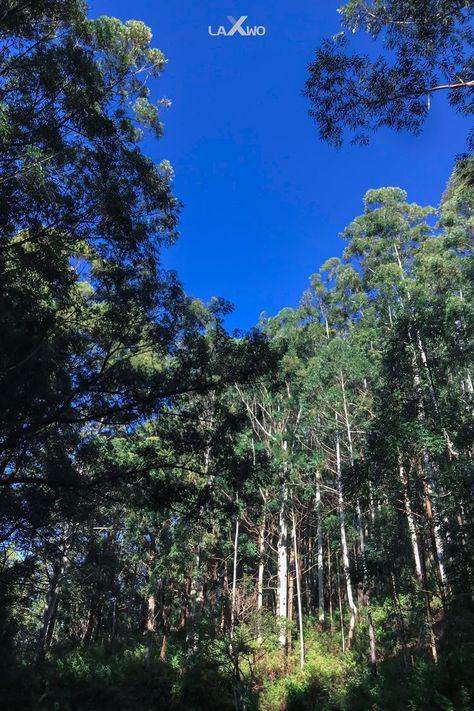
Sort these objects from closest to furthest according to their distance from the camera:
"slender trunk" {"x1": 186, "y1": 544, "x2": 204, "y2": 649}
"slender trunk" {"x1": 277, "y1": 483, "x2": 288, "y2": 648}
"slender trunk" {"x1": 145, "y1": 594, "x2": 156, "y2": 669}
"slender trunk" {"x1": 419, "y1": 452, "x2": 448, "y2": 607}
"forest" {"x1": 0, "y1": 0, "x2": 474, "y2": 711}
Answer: "forest" {"x1": 0, "y1": 0, "x2": 474, "y2": 711}
"slender trunk" {"x1": 419, "y1": 452, "x2": 448, "y2": 607}
"slender trunk" {"x1": 186, "y1": 544, "x2": 204, "y2": 649}
"slender trunk" {"x1": 277, "y1": 483, "x2": 288, "y2": 648}
"slender trunk" {"x1": 145, "y1": 594, "x2": 156, "y2": 669}

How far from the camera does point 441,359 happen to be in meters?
12.4

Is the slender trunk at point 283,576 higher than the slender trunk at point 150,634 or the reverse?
higher

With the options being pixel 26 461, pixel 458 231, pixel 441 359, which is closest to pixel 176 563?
pixel 26 461

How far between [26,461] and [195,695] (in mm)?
8365

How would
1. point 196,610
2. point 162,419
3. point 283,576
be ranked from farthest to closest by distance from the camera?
1. point 283,576
2. point 196,610
3. point 162,419

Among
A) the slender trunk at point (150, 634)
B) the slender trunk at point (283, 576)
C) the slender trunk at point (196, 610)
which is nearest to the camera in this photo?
the slender trunk at point (196, 610)

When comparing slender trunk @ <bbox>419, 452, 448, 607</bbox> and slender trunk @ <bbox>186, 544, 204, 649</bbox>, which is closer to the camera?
slender trunk @ <bbox>419, 452, 448, 607</bbox>

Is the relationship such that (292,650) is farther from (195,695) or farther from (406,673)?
(406,673)

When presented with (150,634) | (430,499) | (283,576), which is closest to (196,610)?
(150,634)

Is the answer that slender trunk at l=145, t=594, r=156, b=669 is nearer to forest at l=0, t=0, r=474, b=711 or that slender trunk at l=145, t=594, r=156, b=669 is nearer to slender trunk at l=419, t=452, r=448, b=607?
forest at l=0, t=0, r=474, b=711

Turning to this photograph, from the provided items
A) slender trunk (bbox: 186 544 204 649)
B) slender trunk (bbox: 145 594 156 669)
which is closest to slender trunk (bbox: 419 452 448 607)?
slender trunk (bbox: 186 544 204 649)

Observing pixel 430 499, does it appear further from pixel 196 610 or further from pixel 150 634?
pixel 150 634

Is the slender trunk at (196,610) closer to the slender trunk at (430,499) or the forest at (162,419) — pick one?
the forest at (162,419)

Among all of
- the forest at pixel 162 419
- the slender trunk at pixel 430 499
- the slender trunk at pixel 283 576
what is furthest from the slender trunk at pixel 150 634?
the slender trunk at pixel 430 499
